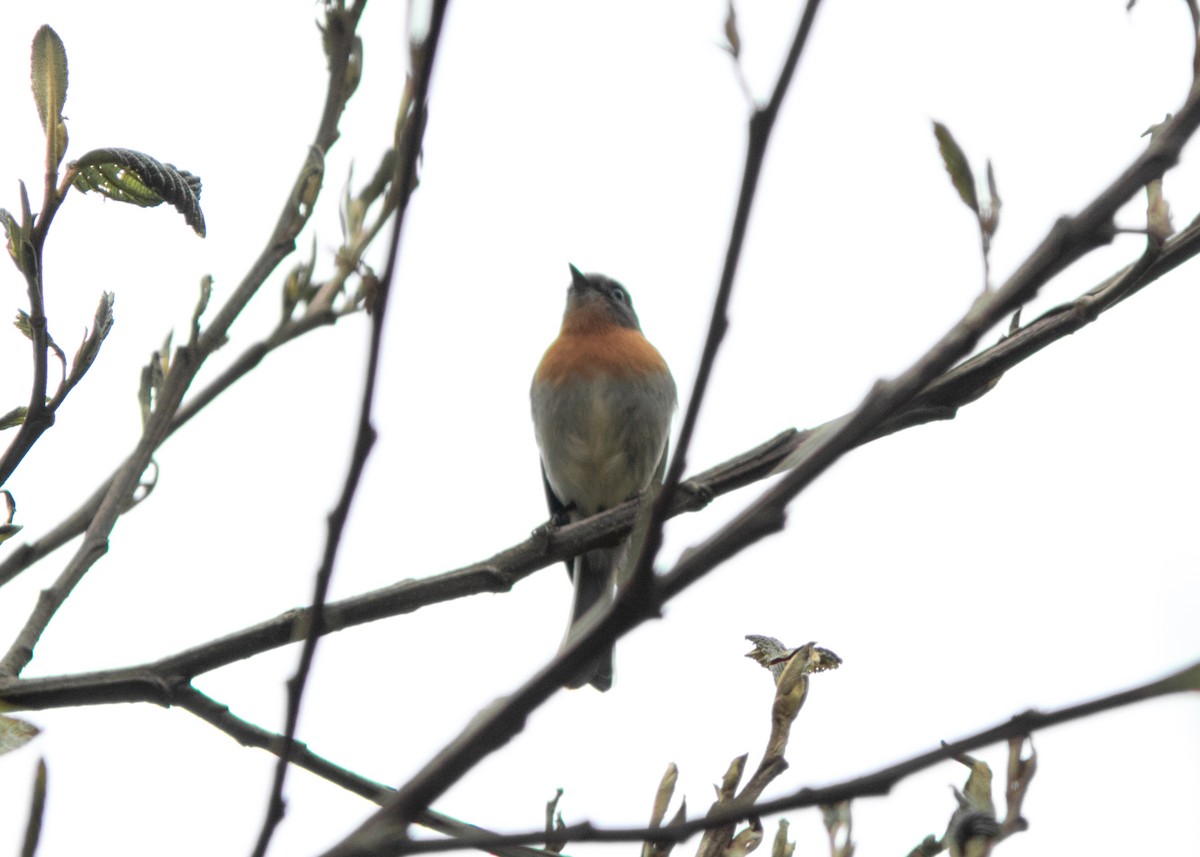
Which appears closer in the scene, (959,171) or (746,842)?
(959,171)

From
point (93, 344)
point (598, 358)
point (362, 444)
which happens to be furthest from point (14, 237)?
point (598, 358)

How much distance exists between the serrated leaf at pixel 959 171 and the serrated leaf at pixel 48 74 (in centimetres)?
148

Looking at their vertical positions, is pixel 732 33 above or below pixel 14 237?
below

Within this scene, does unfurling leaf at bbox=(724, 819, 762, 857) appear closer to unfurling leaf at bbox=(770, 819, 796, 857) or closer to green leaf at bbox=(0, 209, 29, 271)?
unfurling leaf at bbox=(770, 819, 796, 857)

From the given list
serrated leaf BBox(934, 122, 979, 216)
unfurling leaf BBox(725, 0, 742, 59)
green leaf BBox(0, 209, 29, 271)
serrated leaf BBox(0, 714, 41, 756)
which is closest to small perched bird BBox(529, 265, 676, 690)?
green leaf BBox(0, 209, 29, 271)

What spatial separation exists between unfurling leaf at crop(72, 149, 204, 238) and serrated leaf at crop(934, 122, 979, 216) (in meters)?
1.45

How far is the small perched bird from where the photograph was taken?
Result: 748cm

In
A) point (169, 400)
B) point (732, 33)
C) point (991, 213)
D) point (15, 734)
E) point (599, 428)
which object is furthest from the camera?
point (599, 428)

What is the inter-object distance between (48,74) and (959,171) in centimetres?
156

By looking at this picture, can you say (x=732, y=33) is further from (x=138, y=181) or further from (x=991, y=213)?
(x=138, y=181)

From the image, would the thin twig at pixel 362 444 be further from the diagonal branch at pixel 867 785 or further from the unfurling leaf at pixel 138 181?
the unfurling leaf at pixel 138 181

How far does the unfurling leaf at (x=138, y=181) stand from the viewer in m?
2.36

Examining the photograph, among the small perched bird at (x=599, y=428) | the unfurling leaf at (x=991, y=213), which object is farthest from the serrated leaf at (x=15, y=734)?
the small perched bird at (x=599, y=428)

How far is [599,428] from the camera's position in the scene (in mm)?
7465
